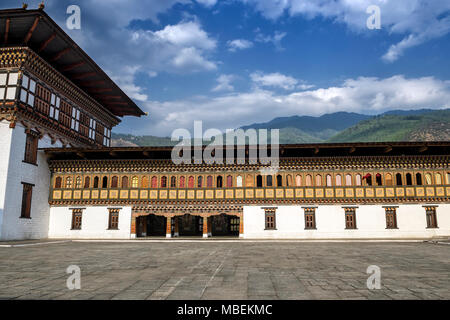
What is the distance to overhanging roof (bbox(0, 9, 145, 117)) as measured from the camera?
19109 millimetres

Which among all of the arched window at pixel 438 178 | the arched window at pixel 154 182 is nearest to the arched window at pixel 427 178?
the arched window at pixel 438 178

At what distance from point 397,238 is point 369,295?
19407 millimetres

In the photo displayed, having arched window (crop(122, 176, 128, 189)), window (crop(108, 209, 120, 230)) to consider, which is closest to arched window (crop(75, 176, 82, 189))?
window (crop(108, 209, 120, 230))

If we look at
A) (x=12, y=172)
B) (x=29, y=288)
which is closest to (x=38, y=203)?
(x=12, y=172)

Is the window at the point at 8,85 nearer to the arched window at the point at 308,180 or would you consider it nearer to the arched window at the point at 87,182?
the arched window at the point at 87,182

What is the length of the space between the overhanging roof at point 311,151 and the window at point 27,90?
12.1ft

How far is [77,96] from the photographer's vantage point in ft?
89.0

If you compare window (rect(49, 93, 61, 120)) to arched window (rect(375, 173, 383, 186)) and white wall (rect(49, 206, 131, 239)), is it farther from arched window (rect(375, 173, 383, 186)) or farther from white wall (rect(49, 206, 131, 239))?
arched window (rect(375, 173, 383, 186))

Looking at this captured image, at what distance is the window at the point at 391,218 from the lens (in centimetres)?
2323

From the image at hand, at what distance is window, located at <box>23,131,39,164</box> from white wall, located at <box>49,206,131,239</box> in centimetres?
440

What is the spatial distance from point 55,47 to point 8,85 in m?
4.03

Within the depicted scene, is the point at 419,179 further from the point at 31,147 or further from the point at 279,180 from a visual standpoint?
the point at 31,147

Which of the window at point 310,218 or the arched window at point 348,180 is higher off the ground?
the arched window at point 348,180
